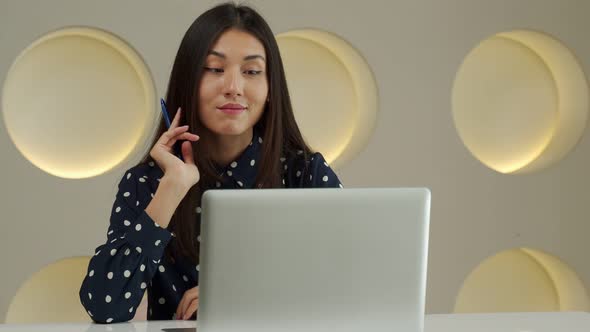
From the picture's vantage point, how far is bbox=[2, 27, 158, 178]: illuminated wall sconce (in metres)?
3.38

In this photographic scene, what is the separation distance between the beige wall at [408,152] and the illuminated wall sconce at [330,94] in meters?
0.08

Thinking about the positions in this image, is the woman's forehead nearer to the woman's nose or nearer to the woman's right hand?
the woman's nose

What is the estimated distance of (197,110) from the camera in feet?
6.94

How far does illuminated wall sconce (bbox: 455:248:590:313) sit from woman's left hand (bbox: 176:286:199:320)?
2.16m

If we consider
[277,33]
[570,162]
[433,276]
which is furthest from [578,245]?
[277,33]

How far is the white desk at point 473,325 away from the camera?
1.75 metres

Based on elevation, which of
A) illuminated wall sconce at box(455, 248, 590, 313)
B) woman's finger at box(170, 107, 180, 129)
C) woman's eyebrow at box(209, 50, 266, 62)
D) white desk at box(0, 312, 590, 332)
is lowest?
illuminated wall sconce at box(455, 248, 590, 313)

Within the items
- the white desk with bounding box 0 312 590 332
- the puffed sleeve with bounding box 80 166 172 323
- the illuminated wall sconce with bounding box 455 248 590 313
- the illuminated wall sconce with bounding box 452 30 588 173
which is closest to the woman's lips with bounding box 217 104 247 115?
the puffed sleeve with bounding box 80 166 172 323

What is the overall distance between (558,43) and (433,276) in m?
1.03

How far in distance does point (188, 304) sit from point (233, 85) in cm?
47

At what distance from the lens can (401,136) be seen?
3672 mm

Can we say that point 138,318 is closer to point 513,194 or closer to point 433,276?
point 433,276

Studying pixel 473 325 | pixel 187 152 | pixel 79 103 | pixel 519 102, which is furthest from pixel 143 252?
pixel 519 102

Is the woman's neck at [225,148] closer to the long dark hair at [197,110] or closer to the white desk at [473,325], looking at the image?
the long dark hair at [197,110]
